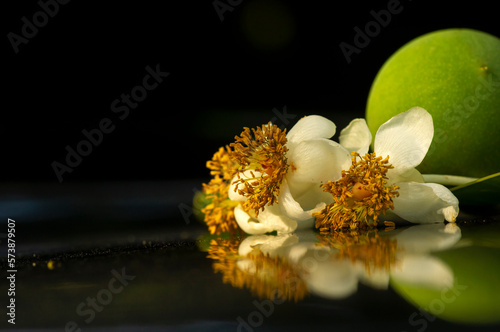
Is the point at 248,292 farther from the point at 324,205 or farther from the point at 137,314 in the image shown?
the point at 324,205

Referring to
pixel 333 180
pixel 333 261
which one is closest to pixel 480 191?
pixel 333 180

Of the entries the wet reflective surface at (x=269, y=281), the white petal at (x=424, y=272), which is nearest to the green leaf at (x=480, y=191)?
the wet reflective surface at (x=269, y=281)

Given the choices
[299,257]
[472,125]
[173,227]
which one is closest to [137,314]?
[299,257]

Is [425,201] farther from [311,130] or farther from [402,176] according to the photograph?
[311,130]

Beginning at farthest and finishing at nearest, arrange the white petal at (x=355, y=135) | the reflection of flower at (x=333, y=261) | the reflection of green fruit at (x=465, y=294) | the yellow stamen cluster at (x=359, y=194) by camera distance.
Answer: the white petal at (x=355, y=135), the yellow stamen cluster at (x=359, y=194), the reflection of flower at (x=333, y=261), the reflection of green fruit at (x=465, y=294)

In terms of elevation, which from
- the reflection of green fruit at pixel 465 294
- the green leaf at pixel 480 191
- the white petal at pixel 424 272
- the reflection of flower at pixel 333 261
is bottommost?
the reflection of green fruit at pixel 465 294

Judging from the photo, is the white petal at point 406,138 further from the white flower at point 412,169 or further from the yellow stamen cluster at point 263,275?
the yellow stamen cluster at point 263,275

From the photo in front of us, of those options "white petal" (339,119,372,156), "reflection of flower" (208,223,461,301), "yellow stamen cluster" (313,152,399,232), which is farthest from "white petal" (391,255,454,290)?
"white petal" (339,119,372,156)
